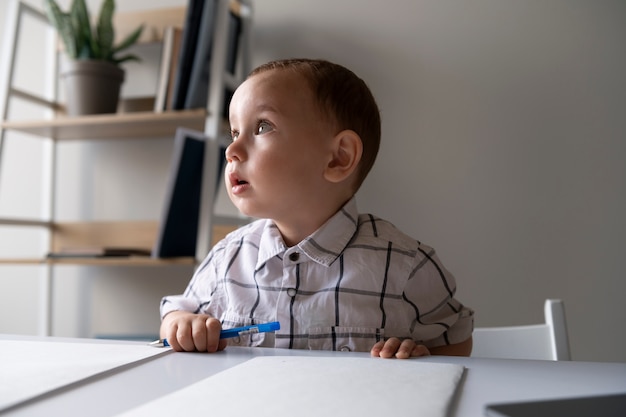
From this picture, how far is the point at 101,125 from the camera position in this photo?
196 cm

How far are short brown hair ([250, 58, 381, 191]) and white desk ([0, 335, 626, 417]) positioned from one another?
1.38 ft

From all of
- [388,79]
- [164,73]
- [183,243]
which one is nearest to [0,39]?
[164,73]

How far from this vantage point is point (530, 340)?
0.99 meters

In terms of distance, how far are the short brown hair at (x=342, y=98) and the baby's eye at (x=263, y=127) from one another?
0.09 meters

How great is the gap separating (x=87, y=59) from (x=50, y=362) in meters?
1.60

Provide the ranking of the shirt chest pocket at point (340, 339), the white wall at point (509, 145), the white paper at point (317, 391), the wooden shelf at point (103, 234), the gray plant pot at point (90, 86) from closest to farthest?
the white paper at point (317, 391), the shirt chest pocket at point (340, 339), the white wall at point (509, 145), the gray plant pot at point (90, 86), the wooden shelf at point (103, 234)

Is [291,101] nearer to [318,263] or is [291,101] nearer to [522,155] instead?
[318,263]

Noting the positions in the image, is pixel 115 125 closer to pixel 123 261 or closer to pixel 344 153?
pixel 123 261

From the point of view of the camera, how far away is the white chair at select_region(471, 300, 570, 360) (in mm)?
983

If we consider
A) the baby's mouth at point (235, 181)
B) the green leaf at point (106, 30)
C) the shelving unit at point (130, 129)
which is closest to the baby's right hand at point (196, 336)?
the baby's mouth at point (235, 181)

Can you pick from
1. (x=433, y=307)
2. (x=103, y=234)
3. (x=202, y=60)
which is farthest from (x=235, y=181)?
(x=103, y=234)

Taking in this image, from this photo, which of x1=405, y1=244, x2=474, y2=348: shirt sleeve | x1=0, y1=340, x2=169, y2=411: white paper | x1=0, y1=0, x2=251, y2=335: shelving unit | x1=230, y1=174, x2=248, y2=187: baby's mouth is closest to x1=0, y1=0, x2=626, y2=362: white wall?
x1=0, y1=0, x2=251, y2=335: shelving unit

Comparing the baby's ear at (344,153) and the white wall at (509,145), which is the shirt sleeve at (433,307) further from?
the white wall at (509,145)

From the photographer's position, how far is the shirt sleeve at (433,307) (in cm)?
88
